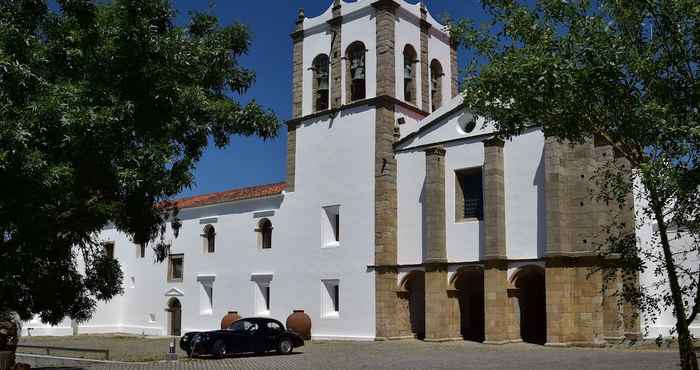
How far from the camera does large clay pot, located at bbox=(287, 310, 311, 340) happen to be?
96.0 ft

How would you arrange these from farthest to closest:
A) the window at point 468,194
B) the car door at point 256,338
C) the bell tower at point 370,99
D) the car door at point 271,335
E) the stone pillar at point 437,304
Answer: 1. the bell tower at point 370,99
2. the window at point 468,194
3. the stone pillar at point 437,304
4. the car door at point 271,335
5. the car door at point 256,338

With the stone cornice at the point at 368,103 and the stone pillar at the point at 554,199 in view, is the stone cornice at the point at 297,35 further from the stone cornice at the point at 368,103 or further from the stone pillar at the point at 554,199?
the stone pillar at the point at 554,199

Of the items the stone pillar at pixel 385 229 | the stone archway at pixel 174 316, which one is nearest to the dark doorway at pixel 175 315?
the stone archway at pixel 174 316

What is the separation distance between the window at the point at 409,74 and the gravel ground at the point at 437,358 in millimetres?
10515

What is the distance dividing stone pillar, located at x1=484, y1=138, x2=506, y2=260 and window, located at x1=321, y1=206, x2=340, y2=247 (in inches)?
271

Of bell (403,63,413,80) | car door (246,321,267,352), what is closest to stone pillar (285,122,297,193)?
bell (403,63,413,80)

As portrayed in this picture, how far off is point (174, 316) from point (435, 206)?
16.0 m

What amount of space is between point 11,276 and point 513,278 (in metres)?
17.4

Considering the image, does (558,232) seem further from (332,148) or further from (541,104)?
(541,104)

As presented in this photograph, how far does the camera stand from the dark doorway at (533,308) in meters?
26.2

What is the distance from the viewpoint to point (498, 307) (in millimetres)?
24328

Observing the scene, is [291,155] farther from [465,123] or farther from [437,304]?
[437,304]

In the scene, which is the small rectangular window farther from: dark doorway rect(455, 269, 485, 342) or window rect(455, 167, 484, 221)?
window rect(455, 167, 484, 221)

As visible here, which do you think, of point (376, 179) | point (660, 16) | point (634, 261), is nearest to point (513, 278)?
point (376, 179)
